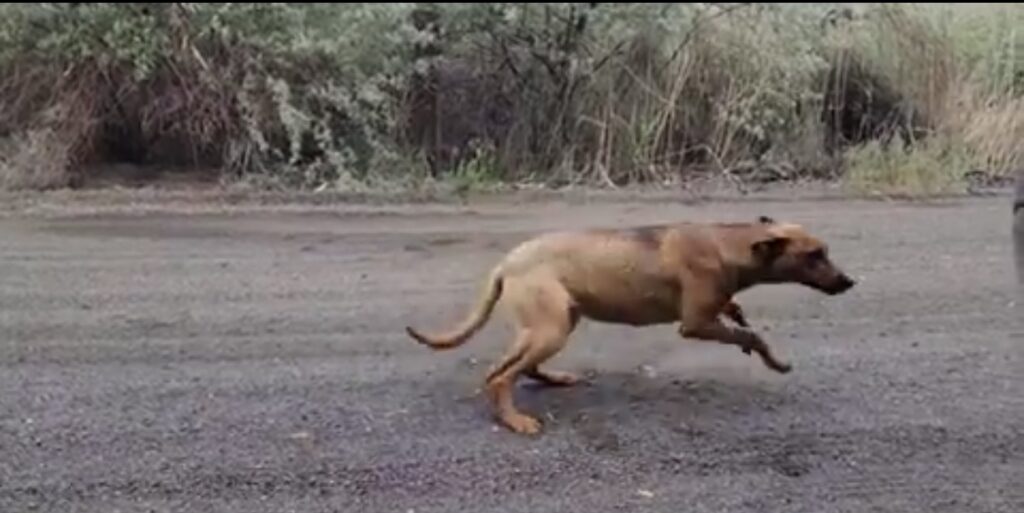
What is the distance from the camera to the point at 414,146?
11.5 metres

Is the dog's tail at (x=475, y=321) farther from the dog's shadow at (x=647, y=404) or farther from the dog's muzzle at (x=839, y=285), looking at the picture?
the dog's muzzle at (x=839, y=285)

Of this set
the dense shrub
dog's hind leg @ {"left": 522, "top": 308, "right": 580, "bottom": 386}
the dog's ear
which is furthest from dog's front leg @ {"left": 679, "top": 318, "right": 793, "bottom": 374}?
the dense shrub

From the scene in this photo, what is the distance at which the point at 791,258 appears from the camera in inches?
217

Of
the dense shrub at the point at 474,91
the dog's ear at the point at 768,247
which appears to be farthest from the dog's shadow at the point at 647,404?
the dense shrub at the point at 474,91

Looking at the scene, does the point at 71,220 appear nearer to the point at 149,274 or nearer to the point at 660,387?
the point at 149,274

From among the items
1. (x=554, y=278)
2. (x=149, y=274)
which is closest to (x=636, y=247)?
(x=554, y=278)

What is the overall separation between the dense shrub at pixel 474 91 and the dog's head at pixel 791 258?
5303 mm

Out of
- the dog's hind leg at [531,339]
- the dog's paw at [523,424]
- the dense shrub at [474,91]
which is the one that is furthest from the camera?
the dense shrub at [474,91]

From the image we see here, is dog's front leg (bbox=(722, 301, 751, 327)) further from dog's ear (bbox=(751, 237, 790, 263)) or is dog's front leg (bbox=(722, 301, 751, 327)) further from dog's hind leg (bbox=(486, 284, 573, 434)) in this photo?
dog's hind leg (bbox=(486, 284, 573, 434))

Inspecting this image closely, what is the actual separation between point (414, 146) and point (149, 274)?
3.92 metres

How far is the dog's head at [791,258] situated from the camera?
5484 millimetres

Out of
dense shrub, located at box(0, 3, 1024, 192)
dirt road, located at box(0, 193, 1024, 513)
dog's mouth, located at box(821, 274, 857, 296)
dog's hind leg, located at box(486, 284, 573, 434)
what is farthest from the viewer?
dense shrub, located at box(0, 3, 1024, 192)

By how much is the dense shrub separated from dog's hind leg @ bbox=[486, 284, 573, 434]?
5843mm

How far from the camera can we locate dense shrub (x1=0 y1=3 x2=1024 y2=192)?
1115 centimetres
